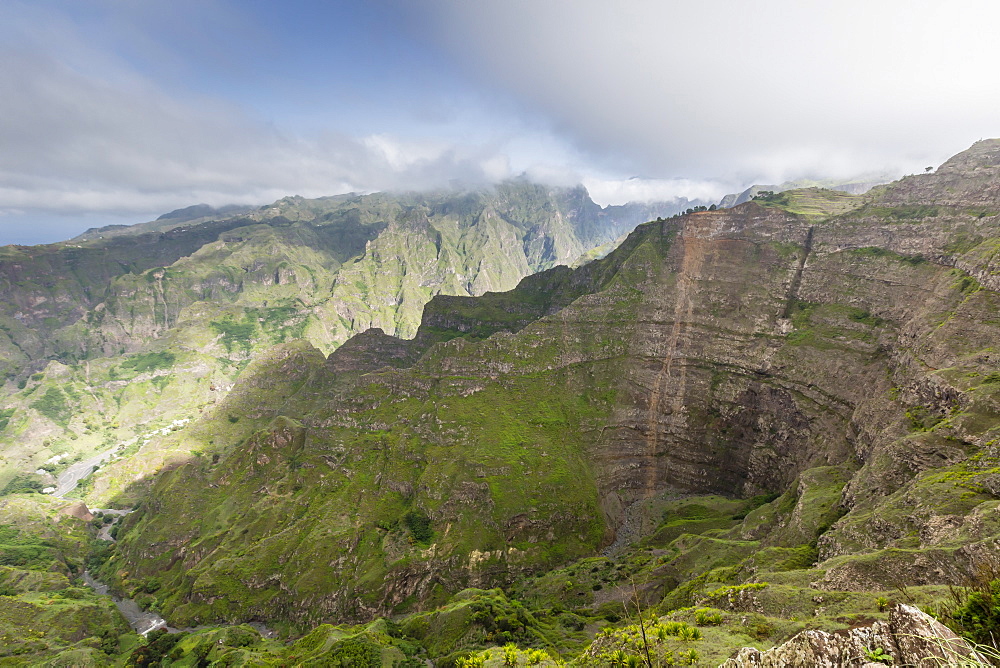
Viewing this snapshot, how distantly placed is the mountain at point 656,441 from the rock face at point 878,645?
30.2 meters

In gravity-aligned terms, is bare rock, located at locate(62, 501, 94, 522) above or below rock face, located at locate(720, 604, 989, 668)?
below

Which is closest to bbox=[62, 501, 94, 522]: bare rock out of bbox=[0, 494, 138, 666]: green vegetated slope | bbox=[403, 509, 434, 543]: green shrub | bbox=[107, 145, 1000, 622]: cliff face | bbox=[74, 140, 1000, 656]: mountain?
bbox=[0, 494, 138, 666]: green vegetated slope

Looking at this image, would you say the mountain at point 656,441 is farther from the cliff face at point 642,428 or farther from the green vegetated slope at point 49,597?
the green vegetated slope at point 49,597

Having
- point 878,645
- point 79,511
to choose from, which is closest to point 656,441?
point 878,645

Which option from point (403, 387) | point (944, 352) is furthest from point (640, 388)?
point (403, 387)

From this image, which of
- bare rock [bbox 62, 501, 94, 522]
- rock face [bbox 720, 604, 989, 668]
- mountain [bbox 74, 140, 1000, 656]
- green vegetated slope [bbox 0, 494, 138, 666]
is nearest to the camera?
rock face [bbox 720, 604, 989, 668]

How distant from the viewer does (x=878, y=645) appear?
45.2ft

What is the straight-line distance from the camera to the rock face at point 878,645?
1192 centimetres

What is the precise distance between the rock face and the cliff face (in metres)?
42.3

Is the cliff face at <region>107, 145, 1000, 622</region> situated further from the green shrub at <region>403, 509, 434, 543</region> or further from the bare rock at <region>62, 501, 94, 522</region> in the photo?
the bare rock at <region>62, 501, 94, 522</region>

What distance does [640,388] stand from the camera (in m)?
126

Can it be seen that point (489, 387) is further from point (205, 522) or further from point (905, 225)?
point (905, 225)

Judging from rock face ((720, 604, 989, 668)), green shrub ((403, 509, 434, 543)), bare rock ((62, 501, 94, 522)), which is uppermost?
rock face ((720, 604, 989, 668))

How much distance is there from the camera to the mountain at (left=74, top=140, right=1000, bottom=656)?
6412 centimetres
